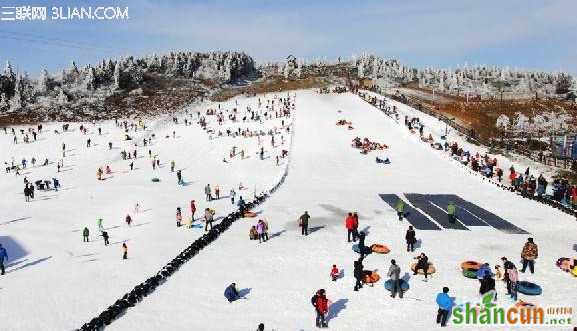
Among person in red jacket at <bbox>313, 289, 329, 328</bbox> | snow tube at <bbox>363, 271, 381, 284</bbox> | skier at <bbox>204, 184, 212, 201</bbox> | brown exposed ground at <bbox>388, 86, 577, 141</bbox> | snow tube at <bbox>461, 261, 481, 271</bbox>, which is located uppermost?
brown exposed ground at <bbox>388, 86, 577, 141</bbox>

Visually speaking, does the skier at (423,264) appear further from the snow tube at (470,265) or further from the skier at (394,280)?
the skier at (394,280)

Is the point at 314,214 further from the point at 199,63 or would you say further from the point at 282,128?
the point at 199,63

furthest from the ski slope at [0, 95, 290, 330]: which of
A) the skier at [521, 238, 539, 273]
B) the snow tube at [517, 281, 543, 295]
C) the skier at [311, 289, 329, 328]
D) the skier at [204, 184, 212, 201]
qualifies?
the skier at [521, 238, 539, 273]

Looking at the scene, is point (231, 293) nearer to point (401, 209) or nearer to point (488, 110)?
point (401, 209)

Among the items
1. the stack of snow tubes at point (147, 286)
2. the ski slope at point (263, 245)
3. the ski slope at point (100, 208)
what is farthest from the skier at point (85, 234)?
the stack of snow tubes at point (147, 286)

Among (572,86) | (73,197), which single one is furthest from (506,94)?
(73,197)

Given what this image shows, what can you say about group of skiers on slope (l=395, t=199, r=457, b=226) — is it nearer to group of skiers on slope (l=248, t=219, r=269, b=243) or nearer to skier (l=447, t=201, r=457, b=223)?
skier (l=447, t=201, r=457, b=223)
